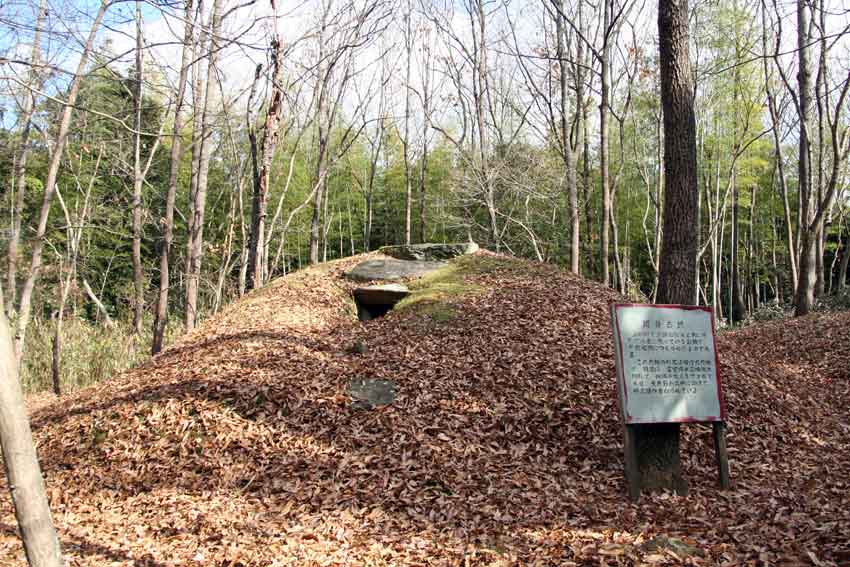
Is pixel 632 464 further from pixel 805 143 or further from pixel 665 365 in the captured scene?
pixel 805 143

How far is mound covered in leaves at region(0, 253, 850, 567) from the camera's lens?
398cm

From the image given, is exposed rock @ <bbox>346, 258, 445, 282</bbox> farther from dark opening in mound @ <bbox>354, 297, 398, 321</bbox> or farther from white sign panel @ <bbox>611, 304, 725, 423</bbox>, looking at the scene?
white sign panel @ <bbox>611, 304, 725, 423</bbox>

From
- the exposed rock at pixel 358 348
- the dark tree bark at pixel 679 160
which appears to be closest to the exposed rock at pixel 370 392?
the exposed rock at pixel 358 348

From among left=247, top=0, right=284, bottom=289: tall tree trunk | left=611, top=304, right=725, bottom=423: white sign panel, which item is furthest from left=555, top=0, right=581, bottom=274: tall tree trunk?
left=611, top=304, right=725, bottom=423: white sign panel

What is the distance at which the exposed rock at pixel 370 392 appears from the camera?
619cm

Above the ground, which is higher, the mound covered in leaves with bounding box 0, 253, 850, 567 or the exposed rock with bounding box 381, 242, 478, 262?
the exposed rock with bounding box 381, 242, 478, 262

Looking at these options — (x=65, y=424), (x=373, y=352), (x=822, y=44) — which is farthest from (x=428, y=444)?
(x=822, y=44)

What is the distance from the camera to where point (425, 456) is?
5.26m

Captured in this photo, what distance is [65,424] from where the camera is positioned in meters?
6.50

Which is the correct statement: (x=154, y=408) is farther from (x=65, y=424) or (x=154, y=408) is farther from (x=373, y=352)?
(x=373, y=352)

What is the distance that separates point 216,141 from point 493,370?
1693 cm

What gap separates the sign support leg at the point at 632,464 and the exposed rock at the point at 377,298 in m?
5.93

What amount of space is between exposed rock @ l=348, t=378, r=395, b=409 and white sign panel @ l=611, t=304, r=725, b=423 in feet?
8.61

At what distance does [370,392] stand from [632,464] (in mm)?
2900
